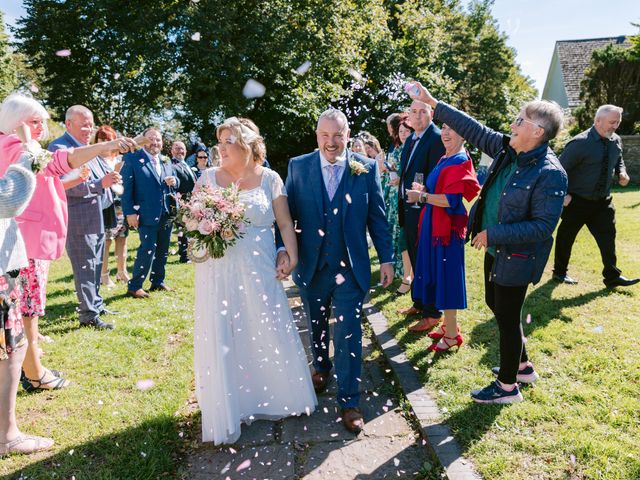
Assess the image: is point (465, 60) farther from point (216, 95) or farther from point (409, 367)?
point (409, 367)

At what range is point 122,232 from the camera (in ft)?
26.1

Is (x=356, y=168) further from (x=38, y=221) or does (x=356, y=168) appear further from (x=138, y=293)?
(x=138, y=293)

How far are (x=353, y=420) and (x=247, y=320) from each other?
1148mm

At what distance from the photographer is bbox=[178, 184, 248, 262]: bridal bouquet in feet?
10.7

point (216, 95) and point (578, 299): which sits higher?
point (216, 95)

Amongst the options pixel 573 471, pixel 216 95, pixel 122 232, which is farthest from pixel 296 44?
pixel 573 471

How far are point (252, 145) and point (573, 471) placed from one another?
3186 mm

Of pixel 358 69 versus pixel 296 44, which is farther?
pixel 358 69

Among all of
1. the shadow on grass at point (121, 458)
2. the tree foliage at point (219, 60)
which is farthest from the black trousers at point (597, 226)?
the tree foliage at point (219, 60)

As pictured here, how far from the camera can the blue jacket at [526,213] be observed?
10.5 feet

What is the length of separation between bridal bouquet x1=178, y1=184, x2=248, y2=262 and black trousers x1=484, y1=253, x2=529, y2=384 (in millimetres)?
2086

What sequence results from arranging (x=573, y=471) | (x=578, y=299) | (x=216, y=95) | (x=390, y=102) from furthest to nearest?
(x=390, y=102) < (x=216, y=95) < (x=578, y=299) < (x=573, y=471)

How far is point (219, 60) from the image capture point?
57.7 ft

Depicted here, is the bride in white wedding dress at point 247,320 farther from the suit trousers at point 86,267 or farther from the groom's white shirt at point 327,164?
the suit trousers at point 86,267
